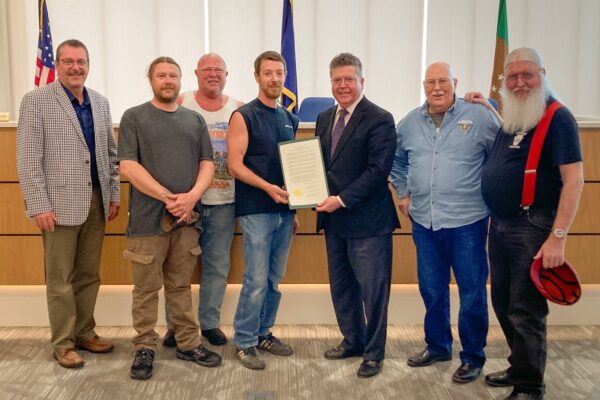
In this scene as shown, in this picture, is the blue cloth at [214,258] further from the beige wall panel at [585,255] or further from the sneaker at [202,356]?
the beige wall panel at [585,255]

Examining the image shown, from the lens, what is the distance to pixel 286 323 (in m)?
3.84

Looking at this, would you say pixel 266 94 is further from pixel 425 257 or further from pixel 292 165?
pixel 425 257

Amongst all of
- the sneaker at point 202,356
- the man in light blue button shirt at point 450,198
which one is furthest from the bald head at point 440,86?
the sneaker at point 202,356

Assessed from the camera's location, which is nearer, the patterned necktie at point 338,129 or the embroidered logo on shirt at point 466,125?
the embroidered logo on shirt at point 466,125

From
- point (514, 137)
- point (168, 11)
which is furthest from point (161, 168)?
point (168, 11)

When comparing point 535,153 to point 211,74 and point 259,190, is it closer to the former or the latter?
point 259,190

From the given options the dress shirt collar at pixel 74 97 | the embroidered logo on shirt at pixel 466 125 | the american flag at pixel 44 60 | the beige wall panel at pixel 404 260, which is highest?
the american flag at pixel 44 60

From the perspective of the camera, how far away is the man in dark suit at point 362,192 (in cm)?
289

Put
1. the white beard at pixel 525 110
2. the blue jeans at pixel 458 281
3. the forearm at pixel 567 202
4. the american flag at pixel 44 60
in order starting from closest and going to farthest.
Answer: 1. the forearm at pixel 567 202
2. the white beard at pixel 525 110
3. the blue jeans at pixel 458 281
4. the american flag at pixel 44 60

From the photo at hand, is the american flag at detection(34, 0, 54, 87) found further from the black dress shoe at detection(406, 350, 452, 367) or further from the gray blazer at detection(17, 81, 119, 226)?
the black dress shoe at detection(406, 350, 452, 367)

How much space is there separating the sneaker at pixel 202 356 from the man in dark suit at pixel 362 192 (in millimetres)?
760

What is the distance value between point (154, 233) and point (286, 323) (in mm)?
1249

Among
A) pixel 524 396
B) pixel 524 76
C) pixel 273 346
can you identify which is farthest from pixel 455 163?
pixel 273 346

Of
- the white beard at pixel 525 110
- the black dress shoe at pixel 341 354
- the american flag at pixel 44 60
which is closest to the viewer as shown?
the white beard at pixel 525 110
